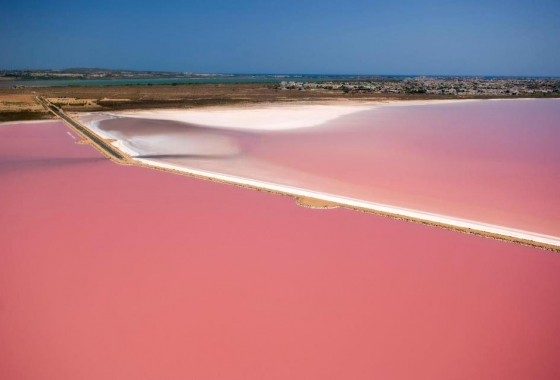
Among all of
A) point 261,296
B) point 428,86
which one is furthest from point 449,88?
point 261,296

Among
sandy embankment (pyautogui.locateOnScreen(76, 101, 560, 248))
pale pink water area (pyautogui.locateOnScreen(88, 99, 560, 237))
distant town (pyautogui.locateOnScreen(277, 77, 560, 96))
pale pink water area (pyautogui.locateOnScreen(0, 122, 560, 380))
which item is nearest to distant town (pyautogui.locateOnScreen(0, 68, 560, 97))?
distant town (pyautogui.locateOnScreen(277, 77, 560, 96))

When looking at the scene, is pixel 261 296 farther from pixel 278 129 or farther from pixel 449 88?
pixel 449 88

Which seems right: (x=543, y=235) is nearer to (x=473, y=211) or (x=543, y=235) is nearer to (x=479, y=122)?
(x=473, y=211)

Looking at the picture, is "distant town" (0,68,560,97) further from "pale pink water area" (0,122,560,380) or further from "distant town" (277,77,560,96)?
"pale pink water area" (0,122,560,380)

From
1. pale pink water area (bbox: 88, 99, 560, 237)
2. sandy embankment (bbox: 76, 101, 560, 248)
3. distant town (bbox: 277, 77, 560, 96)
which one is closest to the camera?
sandy embankment (bbox: 76, 101, 560, 248)

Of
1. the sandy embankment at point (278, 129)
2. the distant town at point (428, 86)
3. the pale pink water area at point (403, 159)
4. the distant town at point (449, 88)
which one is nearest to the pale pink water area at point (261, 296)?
the sandy embankment at point (278, 129)

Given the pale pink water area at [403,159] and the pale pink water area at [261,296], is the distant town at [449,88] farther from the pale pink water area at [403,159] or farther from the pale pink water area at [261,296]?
the pale pink water area at [261,296]
